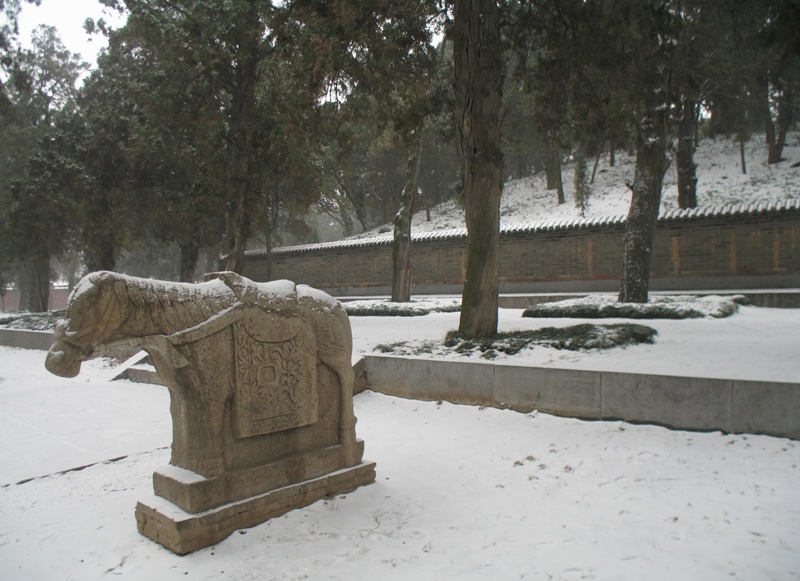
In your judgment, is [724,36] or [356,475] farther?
[724,36]

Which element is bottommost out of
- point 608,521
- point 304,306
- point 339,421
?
point 608,521

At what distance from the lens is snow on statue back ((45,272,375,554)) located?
322cm

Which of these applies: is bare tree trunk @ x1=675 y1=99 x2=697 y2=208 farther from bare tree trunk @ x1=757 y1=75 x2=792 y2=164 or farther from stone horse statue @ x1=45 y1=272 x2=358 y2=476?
stone horse statue @ x1=45 y1=272 x2=358 y2=476

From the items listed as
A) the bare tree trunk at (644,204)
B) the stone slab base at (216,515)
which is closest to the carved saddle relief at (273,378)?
the stone slab base at (216,515)

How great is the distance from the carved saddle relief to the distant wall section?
14.0 meters

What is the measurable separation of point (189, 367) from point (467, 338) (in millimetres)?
4728

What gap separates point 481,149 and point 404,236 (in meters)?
6.53

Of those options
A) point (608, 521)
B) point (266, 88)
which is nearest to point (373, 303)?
point (266, 88)

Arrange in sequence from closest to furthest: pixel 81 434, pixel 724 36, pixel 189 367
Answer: pixel 189 367 < pixel 81 434 < pixel 724 36

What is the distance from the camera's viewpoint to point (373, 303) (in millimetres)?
13383

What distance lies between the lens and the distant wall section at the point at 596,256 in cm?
1441

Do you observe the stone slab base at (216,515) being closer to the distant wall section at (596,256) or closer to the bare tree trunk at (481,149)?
the bare tree trunk at (481,149)

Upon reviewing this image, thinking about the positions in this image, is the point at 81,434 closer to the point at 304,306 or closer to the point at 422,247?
the point at 304,306

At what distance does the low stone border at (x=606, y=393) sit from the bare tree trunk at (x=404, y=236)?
7.31 metres
